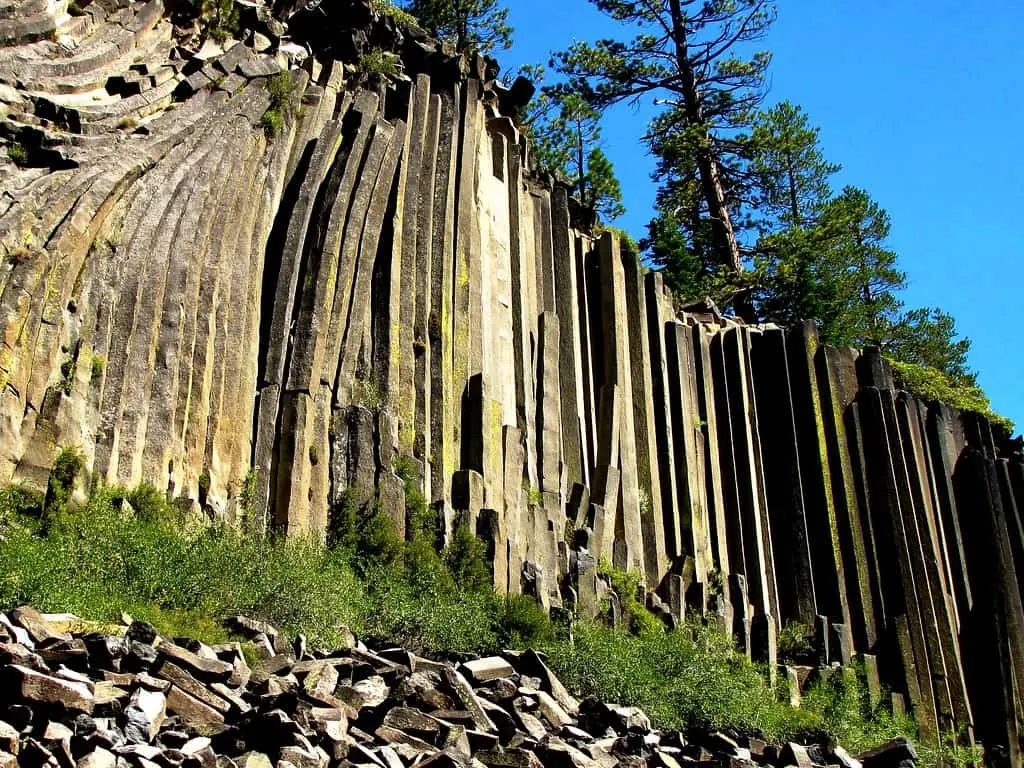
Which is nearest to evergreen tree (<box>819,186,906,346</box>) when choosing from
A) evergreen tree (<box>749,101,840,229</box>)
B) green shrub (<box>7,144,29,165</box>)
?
evergreen tree (<box>749,101,840,229</box>)

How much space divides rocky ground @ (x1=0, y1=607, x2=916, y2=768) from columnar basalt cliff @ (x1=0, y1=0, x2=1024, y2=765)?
108 inches

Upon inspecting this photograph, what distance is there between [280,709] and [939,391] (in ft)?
67.4

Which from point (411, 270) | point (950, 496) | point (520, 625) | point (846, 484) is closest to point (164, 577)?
point (520, 625)

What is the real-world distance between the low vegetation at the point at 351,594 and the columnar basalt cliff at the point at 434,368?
0.36 meters

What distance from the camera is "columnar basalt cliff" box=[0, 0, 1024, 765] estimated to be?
12.7 meters

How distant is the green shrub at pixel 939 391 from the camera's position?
25.6 meters

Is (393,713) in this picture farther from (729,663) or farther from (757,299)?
(757,299)

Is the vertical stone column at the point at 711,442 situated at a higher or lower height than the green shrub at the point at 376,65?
lower

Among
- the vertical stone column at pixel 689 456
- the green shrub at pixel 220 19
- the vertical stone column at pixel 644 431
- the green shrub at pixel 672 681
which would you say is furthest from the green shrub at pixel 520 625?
the green shrub at pixel 220 19

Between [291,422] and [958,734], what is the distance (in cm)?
974

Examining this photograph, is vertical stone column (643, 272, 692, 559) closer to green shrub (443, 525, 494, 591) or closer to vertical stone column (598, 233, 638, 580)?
vertical stone column (598, 233, 638, 580)

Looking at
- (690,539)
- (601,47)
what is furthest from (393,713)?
(601,47)

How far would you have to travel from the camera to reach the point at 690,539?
18.2 meters

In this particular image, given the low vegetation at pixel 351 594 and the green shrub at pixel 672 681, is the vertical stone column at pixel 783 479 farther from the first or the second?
the green shrub at pixel 672 681
